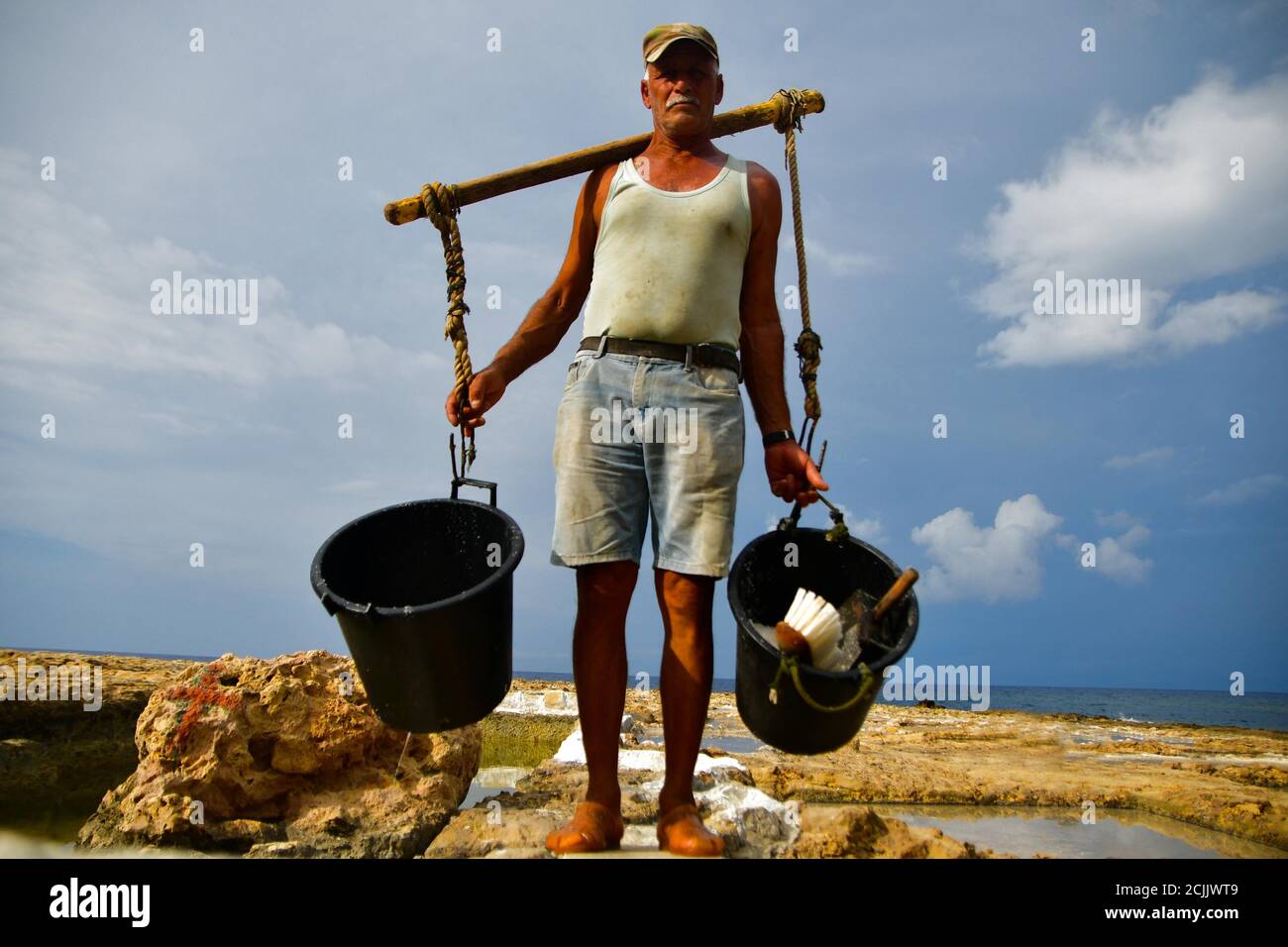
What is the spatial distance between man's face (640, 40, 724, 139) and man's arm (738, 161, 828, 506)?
29 centimetres

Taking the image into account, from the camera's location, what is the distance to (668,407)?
9.16ft

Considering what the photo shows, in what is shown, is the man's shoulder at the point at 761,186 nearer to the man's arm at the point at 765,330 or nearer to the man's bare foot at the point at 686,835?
the man's arm at the point at 765,330

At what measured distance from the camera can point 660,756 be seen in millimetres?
4305

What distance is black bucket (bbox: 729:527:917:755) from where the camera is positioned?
2521 millimetres

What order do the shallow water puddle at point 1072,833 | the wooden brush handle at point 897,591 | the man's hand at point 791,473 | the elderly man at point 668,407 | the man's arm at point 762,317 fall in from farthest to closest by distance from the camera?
the shallow water puddle at point 1072,833 < the man's arm at point 762,317 < the man's hand at point 791,473 < the elderly man at point 668,407 < the wooden brush handle at point 897,591

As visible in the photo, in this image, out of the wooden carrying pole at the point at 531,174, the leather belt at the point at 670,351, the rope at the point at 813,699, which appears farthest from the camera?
the wooden carrying pole at the point at 531,174

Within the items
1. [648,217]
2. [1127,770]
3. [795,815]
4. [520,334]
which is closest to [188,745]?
[520,334]

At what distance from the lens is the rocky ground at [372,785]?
310cm

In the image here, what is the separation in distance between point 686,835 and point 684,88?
2.65m

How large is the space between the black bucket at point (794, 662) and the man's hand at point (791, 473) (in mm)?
147

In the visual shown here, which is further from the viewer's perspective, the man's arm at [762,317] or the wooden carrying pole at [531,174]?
the wooden carrying pole at [531,174]

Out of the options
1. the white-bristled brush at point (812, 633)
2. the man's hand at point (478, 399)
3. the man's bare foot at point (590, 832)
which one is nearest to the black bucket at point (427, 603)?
the man's hand at point (478, 399)

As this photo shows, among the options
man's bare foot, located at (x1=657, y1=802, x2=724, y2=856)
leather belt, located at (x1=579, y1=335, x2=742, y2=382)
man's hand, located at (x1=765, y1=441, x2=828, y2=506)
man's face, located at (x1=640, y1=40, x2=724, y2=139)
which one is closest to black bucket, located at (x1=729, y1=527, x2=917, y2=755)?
man's hand, located at (x1=765, y1=441, x2=828, y2=506)

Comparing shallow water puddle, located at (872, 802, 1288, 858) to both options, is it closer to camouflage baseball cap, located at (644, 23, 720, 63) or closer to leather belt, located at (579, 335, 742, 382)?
leather belt, located at (579, 335, 742, 382)
